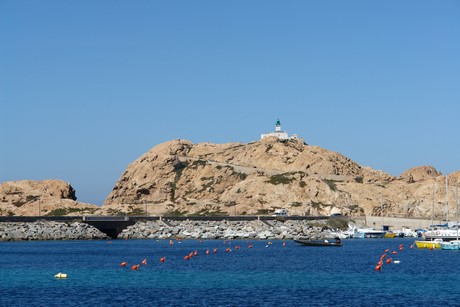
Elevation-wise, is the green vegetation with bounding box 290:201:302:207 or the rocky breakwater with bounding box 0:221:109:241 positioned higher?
the green vegetation with bounding box 290:201:302:207

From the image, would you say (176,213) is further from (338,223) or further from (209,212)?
(338,223)

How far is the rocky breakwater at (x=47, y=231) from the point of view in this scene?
140 m

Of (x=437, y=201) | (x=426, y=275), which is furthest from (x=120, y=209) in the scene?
(x=426, y=275)

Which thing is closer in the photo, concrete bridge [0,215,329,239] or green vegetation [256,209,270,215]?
concrete bridge [0,215,329,239]

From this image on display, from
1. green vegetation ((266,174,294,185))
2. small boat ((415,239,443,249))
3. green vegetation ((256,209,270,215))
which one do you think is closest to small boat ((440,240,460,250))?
small boat ((415,239,443,249))

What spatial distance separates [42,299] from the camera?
169 ft

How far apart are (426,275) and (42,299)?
36.1 metres

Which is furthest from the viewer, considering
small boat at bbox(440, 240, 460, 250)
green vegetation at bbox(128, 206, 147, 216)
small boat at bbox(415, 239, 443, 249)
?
green vegetation at bbox(128, 206, 147, 216)

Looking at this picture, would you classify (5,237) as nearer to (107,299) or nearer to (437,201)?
(107,299)

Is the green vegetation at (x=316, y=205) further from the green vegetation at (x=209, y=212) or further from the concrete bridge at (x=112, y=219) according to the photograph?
the green vegetation at (x=209, y=212)

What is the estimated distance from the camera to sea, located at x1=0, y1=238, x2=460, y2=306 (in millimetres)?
50750

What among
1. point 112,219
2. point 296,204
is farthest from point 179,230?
point 296,204

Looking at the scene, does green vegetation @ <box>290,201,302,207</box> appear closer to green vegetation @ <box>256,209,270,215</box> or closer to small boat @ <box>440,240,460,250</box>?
green vegetation @ <box>256,209,270,215</box>

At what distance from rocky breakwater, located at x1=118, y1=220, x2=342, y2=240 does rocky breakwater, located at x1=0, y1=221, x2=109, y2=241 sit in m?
7.75
